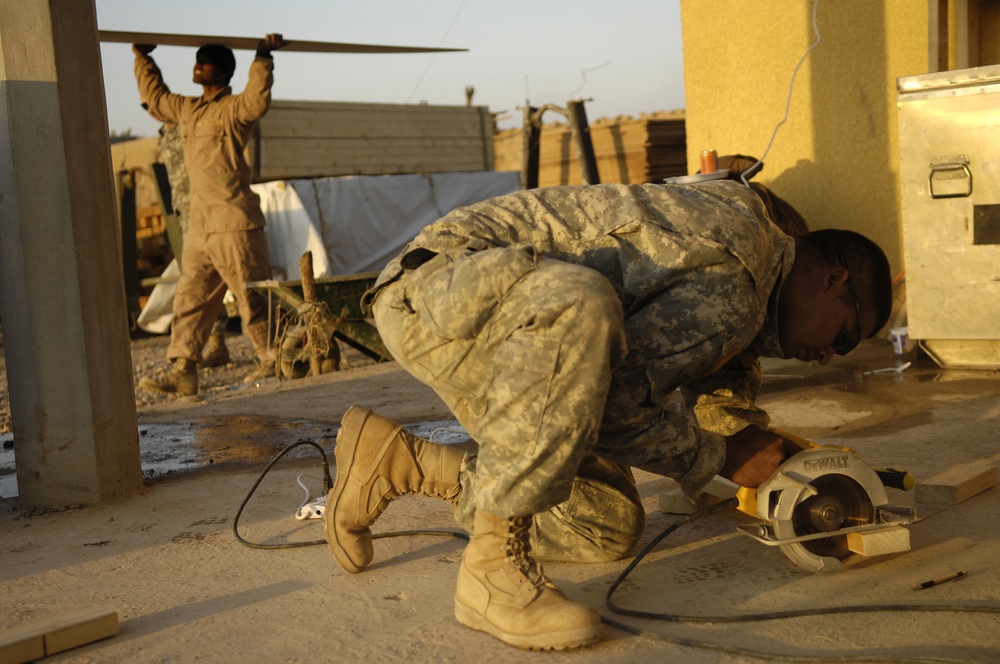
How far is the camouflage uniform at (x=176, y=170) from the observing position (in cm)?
1137

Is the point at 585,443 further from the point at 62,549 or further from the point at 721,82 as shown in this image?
the point at 721,82

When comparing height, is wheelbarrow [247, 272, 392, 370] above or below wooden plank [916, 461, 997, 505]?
above

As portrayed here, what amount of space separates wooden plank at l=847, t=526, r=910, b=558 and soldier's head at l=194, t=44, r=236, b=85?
604 centimetres

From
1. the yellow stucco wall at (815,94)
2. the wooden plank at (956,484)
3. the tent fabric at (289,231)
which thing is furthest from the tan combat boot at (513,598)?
the tent fabric at (289,231)

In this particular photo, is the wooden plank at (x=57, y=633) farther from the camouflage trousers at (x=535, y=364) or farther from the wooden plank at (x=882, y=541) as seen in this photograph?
the wooden plank at (x=882, y=541)

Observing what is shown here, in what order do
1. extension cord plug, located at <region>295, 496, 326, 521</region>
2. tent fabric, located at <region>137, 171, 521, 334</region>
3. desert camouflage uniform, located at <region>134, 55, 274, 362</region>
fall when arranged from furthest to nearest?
tent fabric, located at <region>137, 171, 521, 334</region>, desert camouflage uniform, located at <region>134, 55, 274, 362</region>, extension cord plug, located at <region>295, 496, 326, 521</region>

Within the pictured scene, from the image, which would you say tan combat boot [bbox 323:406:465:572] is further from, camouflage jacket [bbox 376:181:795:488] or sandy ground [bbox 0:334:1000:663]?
camouflage jacket [bbox 376:181:795:488]

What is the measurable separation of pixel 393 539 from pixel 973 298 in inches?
140

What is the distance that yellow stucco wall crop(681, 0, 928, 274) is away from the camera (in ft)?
21.9

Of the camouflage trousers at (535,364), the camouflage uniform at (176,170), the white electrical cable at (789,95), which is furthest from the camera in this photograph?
the camouflage uniform at (176,170)

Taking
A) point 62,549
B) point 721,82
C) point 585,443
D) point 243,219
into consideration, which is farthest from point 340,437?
point 721,82

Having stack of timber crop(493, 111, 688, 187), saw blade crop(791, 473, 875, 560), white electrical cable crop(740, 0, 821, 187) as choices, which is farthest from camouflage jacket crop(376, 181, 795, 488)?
stack of timber crop(493, 111, 688, 187)

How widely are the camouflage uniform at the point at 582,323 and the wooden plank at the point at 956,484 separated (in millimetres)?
798

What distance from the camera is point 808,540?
2.67 m
